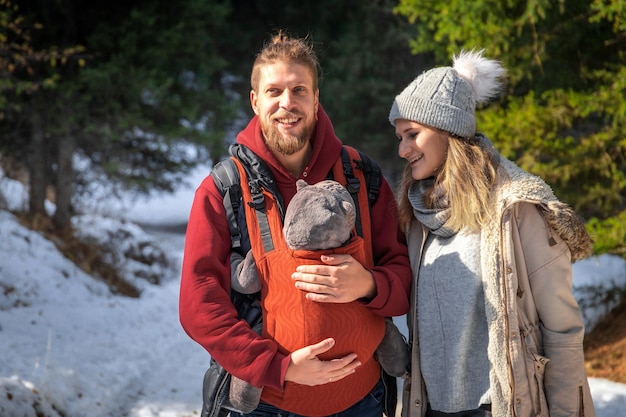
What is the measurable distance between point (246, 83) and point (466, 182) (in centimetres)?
1313

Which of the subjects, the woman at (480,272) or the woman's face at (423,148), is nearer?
the woman at (480,272)

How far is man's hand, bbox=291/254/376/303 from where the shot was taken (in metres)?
2.48

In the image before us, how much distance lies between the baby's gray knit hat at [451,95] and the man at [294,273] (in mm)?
387

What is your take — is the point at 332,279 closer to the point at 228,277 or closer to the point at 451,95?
the point at 228,277

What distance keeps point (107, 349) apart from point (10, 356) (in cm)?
131

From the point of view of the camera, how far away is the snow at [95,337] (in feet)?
Answer: 17.3

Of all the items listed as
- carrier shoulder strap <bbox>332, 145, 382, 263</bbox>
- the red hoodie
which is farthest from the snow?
carrier shoulder strap <bbox>332, 145, 382, 263</bbox>

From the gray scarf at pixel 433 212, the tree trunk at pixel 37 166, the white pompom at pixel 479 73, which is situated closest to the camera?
the gray scarf at pixel 433 212

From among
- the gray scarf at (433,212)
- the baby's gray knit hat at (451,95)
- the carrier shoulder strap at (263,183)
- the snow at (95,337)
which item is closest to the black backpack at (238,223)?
the carrier shoulder strap at (263,183)

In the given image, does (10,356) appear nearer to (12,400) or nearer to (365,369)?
(12,400)

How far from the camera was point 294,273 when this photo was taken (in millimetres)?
2521

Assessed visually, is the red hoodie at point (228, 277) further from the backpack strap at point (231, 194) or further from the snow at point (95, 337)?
the snow at point (95, 337)

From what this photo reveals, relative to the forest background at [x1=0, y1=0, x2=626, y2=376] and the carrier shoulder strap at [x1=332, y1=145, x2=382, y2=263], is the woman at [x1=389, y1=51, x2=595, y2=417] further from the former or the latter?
the forest background at [x1=0, y1=0, x2=626, y2=376]

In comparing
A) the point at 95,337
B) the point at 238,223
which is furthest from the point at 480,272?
the point at 95,337
